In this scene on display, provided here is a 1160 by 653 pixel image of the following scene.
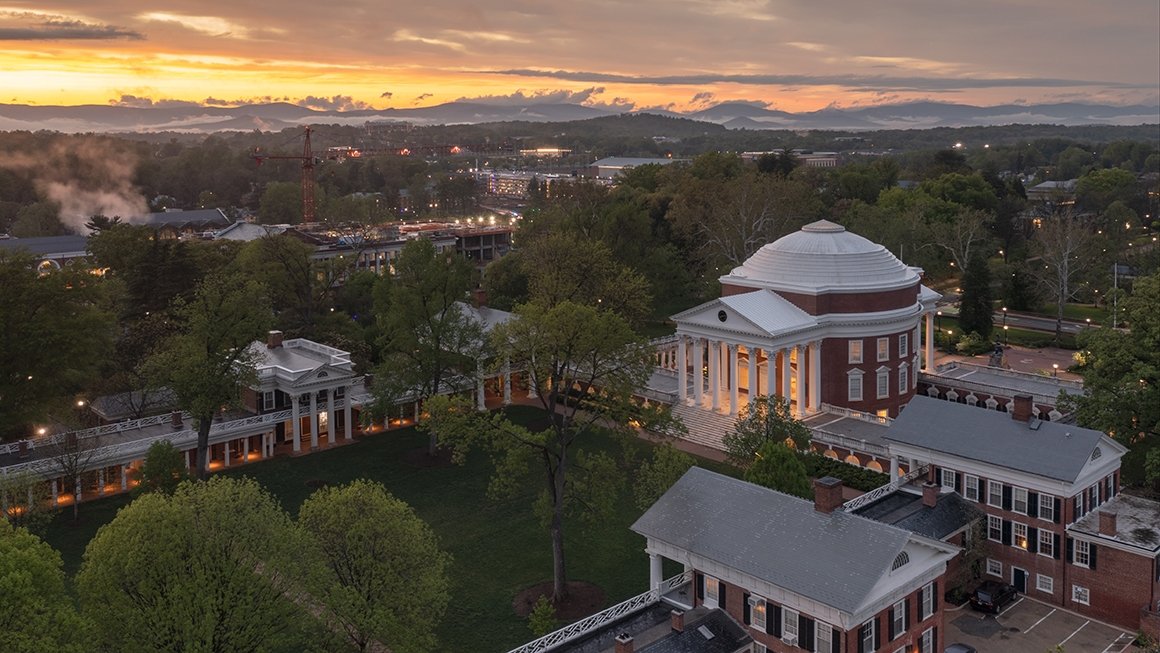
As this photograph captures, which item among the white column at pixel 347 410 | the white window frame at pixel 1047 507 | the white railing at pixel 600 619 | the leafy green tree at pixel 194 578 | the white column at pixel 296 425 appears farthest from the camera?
the white column at pixel 347 410

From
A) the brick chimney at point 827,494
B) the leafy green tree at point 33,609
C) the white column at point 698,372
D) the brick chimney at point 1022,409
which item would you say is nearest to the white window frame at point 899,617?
the brick chimney at point 827,494

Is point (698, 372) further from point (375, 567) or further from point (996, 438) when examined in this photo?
point (375, 567)

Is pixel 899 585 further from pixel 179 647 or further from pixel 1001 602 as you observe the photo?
pixel 179 647

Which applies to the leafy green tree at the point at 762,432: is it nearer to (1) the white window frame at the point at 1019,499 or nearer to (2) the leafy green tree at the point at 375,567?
(1) the white window frame at the point at 1019,499

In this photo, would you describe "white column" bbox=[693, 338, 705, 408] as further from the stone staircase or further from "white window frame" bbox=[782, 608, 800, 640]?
"white window frame" bbox=[782, 608, 800, 640]

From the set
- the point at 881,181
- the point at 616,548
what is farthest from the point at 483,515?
the point at 881,181

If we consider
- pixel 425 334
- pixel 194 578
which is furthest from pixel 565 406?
pixel 425 334

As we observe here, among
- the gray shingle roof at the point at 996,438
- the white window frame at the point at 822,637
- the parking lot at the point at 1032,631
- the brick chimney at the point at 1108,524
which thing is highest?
the gray shingle roof at the point at 996,438
